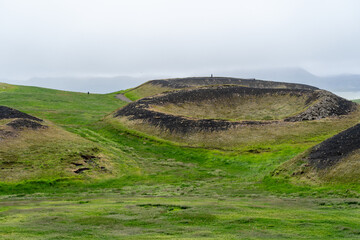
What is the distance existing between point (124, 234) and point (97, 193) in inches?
691

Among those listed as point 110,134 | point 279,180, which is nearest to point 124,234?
point 279,180

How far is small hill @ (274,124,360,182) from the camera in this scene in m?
34.0

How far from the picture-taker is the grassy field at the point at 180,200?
61.7ft

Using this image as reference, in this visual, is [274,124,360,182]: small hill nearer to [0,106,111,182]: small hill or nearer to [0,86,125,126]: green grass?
[0,106,111,182]: small hill

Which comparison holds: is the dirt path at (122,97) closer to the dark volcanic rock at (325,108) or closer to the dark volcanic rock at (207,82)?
the dark volcanic rock at (207,82)

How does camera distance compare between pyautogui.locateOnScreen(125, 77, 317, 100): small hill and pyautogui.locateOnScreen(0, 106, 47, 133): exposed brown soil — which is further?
pyautogui.locateOnScreen(125, 77, 317, 100): small hill

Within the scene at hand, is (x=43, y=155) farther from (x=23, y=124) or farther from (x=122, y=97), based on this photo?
(x=122, y=97)

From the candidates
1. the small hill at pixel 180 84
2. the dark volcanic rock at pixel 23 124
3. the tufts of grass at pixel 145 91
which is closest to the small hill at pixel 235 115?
the dark volcanic rock at pixel 23 124

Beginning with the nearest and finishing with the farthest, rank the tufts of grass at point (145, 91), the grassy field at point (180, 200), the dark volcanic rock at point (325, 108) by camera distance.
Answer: the grassy field at point (180, 200) < the dark volcanic rock at point (325, 108) < the tufts of grass at point (145, 91)

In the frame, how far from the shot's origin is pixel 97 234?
60.3ft

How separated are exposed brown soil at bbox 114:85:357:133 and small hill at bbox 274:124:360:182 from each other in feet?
76.1

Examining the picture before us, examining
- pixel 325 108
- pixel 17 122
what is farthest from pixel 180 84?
pixel 17 122

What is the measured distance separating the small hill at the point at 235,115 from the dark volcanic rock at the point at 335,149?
1825 centimetres

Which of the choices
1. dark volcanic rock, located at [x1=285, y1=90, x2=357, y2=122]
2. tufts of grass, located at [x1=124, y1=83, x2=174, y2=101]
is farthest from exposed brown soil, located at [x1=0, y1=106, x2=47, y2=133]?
tufts of grass, located at [x1=124, y1=83, x2=174, y2=101]
